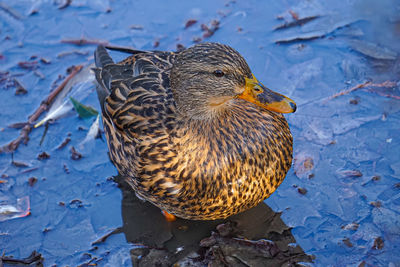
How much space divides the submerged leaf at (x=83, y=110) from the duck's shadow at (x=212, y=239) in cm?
119

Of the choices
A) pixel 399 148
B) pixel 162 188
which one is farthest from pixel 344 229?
pixel 162 188

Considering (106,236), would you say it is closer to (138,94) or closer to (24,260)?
(24,260)

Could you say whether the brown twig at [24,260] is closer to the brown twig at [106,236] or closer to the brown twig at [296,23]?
the brown twig at [106,236]

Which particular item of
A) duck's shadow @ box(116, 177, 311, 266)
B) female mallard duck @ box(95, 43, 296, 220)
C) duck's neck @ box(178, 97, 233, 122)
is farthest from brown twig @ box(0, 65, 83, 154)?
duck's neck @ box(178, 97, 233, 122)

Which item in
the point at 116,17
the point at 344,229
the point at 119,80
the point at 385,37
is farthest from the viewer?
the point at 116,17

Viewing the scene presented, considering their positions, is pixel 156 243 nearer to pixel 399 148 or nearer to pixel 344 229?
pixel 344 229

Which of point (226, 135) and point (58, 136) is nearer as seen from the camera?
point (226, 135)

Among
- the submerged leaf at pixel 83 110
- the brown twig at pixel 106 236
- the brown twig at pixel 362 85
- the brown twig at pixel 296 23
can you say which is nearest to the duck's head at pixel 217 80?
the brown twig at pixel 106 236

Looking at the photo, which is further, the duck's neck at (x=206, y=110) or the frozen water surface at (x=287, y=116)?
the frozen water surface at (x=287, y=116)

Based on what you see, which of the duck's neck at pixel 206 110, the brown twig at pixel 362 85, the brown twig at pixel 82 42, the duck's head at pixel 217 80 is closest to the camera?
the duck's head at pixel 217 80

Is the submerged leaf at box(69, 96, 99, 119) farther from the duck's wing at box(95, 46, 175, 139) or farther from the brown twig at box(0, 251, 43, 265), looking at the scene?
the brown twig at box(0, 251, 43, 265)

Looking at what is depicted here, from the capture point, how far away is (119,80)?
159 inches

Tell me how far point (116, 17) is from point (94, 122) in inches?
69.3

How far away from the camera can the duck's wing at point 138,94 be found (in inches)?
141
